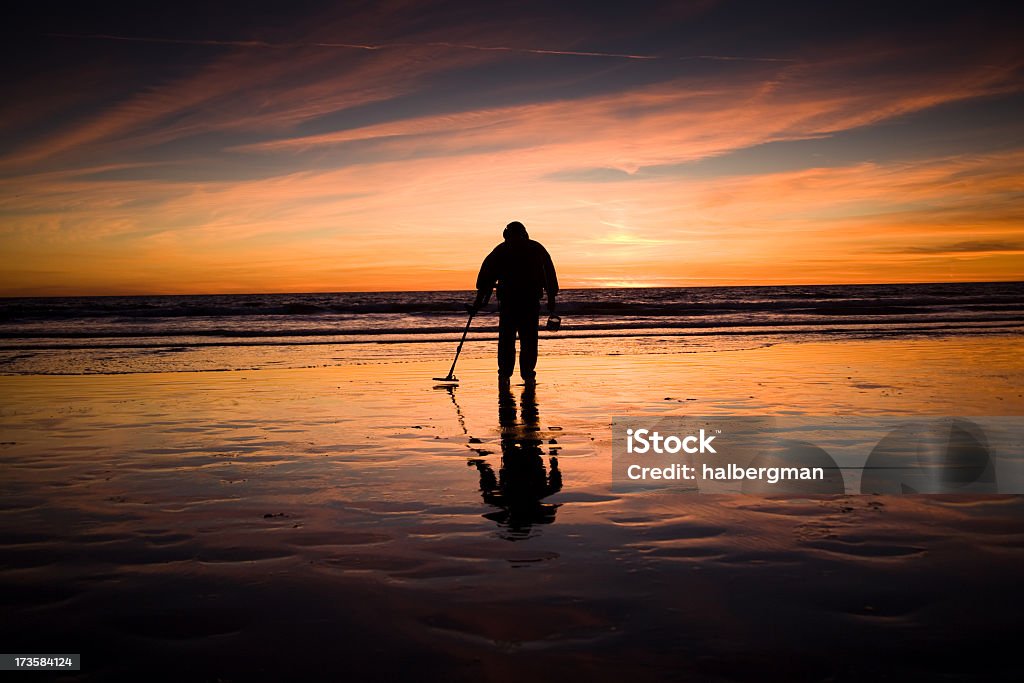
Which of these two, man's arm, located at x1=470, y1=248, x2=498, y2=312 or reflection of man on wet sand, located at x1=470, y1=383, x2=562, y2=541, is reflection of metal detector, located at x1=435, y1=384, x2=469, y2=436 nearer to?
reflection of man on wet sand, located at x1=470, y1=383, x2=562, y2=541

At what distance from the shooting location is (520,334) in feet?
36.1

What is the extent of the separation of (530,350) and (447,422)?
3208mm

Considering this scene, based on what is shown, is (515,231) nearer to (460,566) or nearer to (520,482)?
(520,482)

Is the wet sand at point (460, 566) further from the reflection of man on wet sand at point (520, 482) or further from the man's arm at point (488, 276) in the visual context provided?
the man's arm at point (488, 276)

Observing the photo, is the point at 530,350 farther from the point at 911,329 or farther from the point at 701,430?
the point at 911,329

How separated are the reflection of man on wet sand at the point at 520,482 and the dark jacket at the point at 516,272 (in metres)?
3.13

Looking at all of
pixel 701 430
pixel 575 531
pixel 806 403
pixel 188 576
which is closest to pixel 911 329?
pixel 806 403

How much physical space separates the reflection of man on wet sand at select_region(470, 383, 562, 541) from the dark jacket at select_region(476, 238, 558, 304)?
313 centimetres

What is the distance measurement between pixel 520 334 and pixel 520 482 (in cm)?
578

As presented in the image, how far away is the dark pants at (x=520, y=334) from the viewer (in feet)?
35.6

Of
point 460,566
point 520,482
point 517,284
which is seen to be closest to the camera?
point 460,566

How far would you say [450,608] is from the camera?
3064 millimetres

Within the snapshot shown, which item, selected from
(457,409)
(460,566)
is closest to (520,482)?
(460,566)

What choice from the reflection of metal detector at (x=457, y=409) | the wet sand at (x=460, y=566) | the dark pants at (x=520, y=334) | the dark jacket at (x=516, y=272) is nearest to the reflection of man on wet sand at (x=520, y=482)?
the wet sand at (x=460, y=566)
